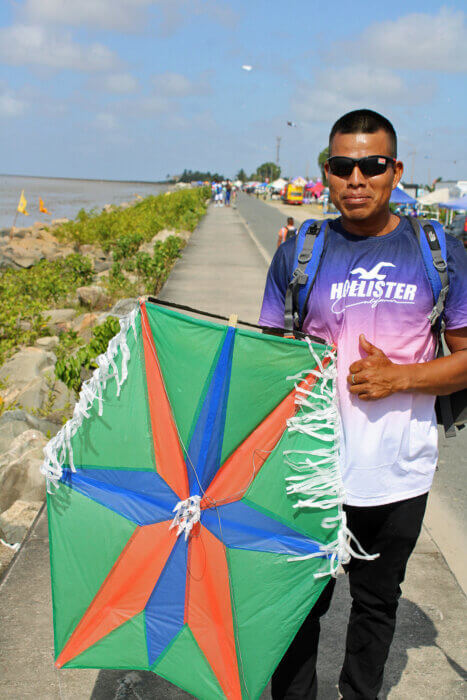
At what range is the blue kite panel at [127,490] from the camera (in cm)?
234

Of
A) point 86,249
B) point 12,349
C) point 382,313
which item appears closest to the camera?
point 382,313

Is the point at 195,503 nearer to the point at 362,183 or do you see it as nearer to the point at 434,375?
the point at 434,375

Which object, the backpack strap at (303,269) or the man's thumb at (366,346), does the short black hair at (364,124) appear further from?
the man's thumb at (366,346)

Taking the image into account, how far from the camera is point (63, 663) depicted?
231 centimetres

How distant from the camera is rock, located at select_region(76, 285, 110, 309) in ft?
39.5

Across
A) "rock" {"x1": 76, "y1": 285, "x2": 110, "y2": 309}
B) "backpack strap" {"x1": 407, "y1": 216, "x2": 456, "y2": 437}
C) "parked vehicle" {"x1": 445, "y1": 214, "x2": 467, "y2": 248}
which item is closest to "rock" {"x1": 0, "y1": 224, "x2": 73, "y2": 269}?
"rock" {"x1": 76, "y1": 285, "x2": 110, "y2": 309}

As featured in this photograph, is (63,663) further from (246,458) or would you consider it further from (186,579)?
(246,458)

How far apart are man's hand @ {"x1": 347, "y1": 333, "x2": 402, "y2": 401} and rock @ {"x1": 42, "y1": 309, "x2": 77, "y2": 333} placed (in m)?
8.73

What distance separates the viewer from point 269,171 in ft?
468

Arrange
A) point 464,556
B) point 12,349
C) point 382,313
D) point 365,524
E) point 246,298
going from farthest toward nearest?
point 246,298
point 12,349
point 464,556
point 365,524
point 382,313

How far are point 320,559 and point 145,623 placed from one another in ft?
2.00

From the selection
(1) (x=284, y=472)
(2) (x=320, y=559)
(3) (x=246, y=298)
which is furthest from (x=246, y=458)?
(3) (x=246, y=298)

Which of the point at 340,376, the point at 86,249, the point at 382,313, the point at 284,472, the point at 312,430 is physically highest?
the point at 382,313

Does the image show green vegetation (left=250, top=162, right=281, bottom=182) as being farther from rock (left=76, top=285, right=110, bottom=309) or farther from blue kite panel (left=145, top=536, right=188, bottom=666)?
blue kite panel (left=145, top=536, right=188, bottom=666)
